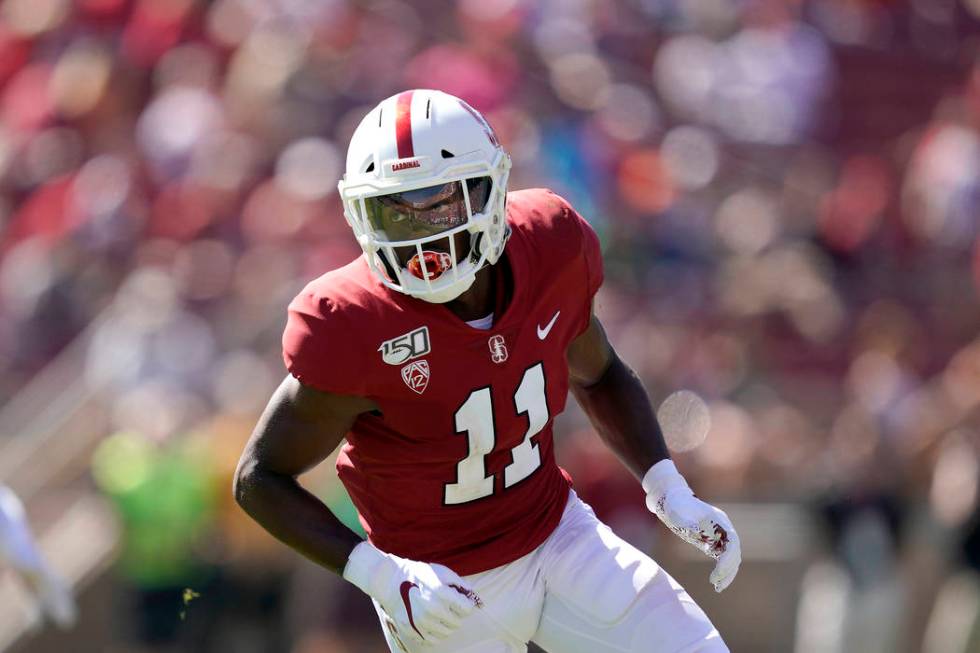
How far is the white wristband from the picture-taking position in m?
3.53

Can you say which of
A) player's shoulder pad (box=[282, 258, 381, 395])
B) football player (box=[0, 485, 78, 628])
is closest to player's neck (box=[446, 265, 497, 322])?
player's shoulder pad (box=[282, 258, 381, 395])

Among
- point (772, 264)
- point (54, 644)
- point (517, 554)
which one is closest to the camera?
point (517, 554)

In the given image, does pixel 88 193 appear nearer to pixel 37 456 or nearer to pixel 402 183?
pixel 37 456

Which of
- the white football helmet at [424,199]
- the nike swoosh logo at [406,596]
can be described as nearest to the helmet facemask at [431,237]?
the white football helmet at [424,199]

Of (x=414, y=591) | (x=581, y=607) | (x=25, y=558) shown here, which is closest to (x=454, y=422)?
(x=414, y=591)

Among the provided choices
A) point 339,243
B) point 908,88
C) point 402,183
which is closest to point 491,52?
point 339,243

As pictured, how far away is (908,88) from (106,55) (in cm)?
534

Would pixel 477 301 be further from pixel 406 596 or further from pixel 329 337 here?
pixel 406 596

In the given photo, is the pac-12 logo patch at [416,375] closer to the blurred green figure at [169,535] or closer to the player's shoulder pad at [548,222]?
the player's shoulder pad at [548,222]

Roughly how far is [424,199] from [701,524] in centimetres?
97

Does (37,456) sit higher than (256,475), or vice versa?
(256,475)

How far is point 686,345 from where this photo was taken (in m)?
7.82

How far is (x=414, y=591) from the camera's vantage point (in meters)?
3.04

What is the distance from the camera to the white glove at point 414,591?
302 centimetres
